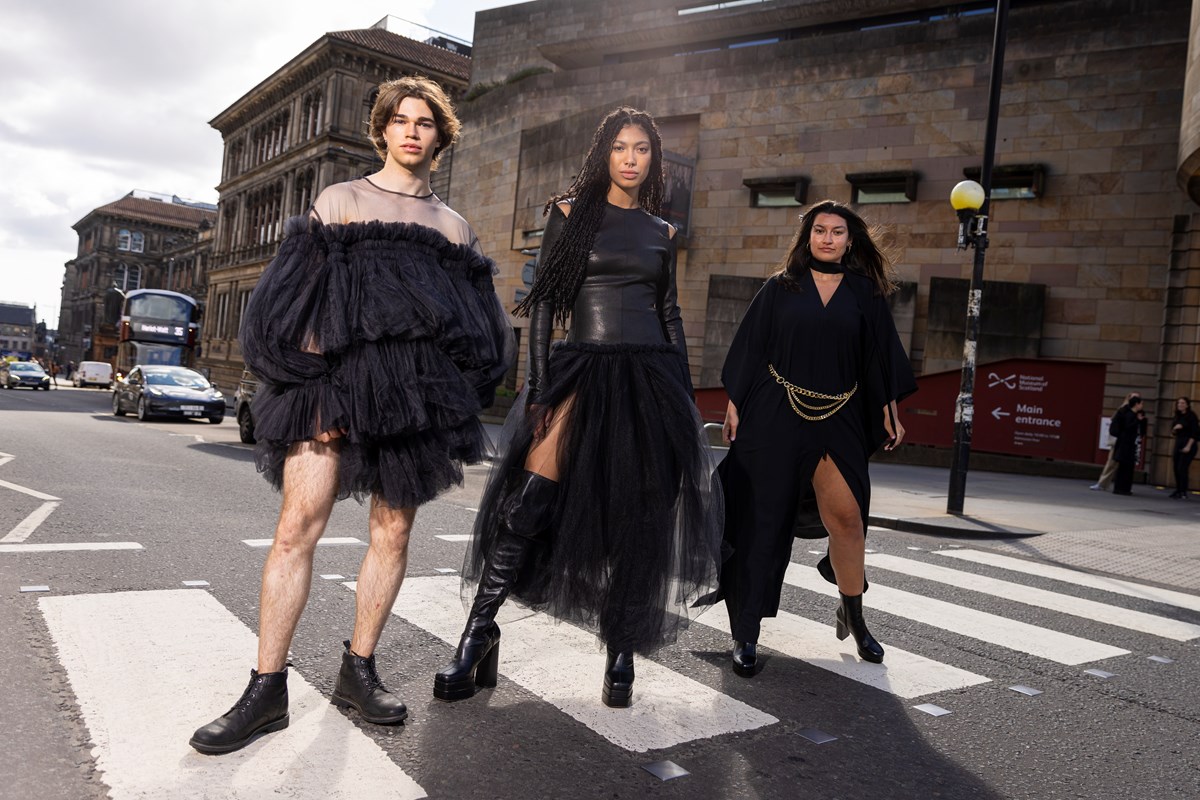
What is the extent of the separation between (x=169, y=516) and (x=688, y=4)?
2666 centimetres

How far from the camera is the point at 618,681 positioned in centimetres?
322

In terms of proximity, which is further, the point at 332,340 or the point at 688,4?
the point at 688,4

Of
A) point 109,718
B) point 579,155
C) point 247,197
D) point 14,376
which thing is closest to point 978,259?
point 109,718

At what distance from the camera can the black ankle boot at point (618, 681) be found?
3219 mm

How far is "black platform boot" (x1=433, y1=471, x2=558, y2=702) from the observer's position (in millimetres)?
3268

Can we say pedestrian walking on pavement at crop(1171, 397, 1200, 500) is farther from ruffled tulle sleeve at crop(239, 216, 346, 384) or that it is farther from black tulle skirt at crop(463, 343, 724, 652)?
ruffled tulle sleeve at crop(239, 216, 346, 384)

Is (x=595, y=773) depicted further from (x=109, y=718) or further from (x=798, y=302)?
(x=798, y=302)

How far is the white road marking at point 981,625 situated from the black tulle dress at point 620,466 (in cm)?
166

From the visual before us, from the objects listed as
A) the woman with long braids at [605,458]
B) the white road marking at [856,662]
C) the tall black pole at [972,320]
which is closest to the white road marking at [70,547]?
the woman with long braids at [605,458]

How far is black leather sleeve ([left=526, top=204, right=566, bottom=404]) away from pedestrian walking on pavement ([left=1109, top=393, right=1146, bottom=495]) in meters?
14.8

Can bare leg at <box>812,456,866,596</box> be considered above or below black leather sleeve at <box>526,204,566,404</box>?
below

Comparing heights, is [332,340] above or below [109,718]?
above

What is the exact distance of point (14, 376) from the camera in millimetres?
43938

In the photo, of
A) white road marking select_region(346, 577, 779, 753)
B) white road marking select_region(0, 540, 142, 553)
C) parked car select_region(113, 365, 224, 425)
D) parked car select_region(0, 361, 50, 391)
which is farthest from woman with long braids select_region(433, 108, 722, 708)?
parked car select_region(0, 361, 50, 391)
